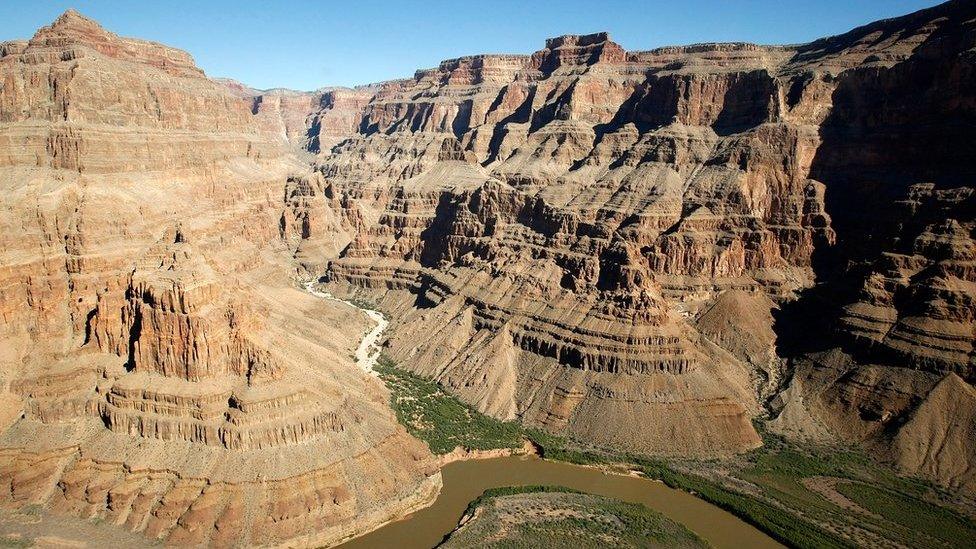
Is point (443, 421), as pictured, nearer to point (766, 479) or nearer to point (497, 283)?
point (497, 283)

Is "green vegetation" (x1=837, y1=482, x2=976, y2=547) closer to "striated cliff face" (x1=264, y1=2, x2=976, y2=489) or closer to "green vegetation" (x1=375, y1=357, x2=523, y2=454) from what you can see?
"striated cliff face" (x1=264, y1=2, x2=976, y2=489)

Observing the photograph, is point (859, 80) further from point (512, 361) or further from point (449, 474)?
point (449, 474)

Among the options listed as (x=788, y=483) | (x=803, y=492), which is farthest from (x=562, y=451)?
(x=803, y=492)

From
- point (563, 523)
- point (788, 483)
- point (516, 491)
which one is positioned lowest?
point (516, 491)

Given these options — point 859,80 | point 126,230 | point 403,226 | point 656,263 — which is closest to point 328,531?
point 126,230

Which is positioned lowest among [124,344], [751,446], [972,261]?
[751,446]

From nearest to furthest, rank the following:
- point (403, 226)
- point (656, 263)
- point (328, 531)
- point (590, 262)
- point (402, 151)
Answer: point (328, 531) → point (590, 262) → point (656, 263) → point (403, 226) → point (402, 151)

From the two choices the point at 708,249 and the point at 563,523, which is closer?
the point at 563,523
